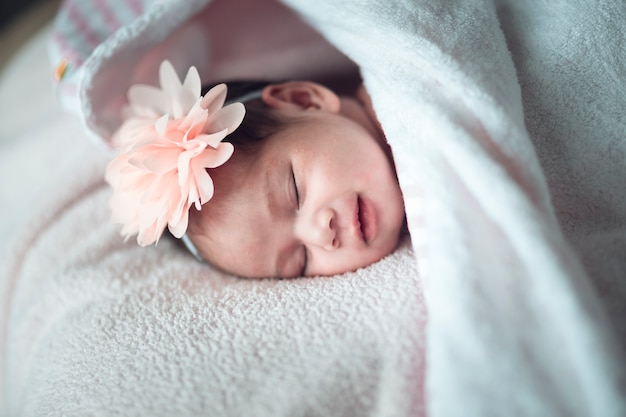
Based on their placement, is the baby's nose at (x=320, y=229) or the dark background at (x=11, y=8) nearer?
the baby's nose at (x=320, y=229)

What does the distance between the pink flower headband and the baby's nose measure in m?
0.17

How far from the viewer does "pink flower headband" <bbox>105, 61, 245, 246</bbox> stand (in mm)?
862

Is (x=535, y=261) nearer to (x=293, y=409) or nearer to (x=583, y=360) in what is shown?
(x=583, y=360)

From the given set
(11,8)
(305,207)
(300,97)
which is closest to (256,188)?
(305,207)

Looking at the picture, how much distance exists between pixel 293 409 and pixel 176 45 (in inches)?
33.1

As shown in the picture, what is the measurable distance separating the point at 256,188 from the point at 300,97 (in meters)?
0.31

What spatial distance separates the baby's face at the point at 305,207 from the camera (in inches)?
36.6

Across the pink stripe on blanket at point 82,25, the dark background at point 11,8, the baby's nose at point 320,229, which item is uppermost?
the pink stripe on blanket at point 82,25

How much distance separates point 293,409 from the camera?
2.29 feet

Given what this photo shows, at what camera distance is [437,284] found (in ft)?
2.23

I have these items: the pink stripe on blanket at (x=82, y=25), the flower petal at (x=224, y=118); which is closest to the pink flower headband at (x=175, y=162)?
the flower petal at (x=224, y=118)

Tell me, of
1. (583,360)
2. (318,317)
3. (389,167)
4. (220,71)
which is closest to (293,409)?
(318,317)

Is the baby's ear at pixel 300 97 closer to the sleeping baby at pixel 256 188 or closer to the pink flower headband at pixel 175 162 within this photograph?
the sleeping baby at pixel 256 188

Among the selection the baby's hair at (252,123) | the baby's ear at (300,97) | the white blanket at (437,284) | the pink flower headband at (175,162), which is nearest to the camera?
the white blanket at (437,284)
